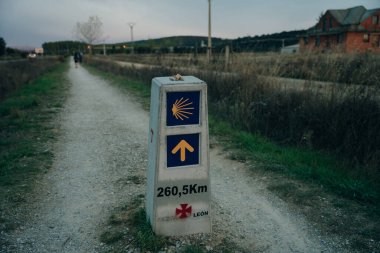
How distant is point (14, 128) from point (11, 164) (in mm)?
2654

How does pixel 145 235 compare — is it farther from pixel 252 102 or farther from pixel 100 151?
pixel 252 102

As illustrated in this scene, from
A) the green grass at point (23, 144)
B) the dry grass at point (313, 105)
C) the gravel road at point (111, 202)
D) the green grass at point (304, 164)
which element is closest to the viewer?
the gravel road at point (111, 202)

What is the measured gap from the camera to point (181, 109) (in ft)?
8.69

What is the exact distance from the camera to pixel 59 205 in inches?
141

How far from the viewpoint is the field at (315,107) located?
4.69 m

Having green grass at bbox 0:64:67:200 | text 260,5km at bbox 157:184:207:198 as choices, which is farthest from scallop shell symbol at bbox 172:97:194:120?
green grass at bbox 0:64:67:200

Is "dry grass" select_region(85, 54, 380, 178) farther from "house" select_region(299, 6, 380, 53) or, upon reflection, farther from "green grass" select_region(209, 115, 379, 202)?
"house" select_region(299, 6, 380, 53)

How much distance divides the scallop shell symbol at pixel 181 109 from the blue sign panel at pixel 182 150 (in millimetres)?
178

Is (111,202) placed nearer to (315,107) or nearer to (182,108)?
(182,108)

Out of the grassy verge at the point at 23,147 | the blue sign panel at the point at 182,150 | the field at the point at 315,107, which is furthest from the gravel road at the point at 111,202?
the field at the point at 315,107

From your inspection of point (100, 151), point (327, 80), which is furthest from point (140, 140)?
point (327, 80)

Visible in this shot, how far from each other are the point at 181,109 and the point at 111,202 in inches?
66.0

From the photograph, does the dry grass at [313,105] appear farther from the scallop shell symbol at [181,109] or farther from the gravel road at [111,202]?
the scallop shell symbol at [181,109]

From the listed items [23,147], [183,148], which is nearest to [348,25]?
[23,147]
